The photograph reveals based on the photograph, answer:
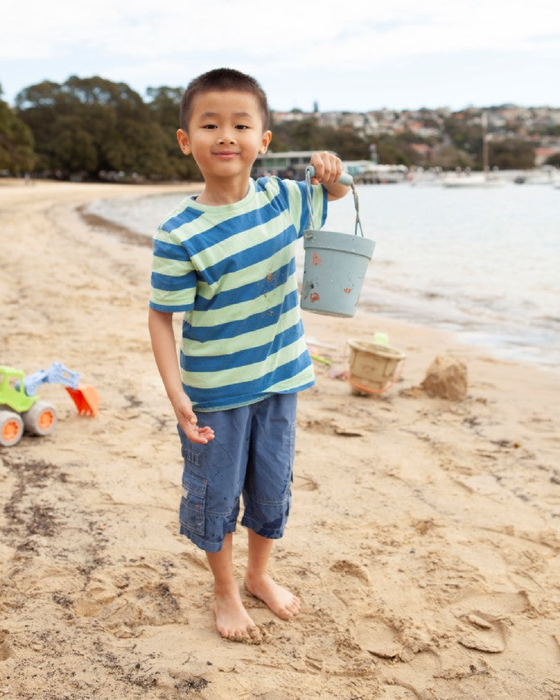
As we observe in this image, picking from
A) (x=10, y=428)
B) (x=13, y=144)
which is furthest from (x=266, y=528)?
(x=13, y=144)

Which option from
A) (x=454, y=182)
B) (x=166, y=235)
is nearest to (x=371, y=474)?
(x=166, y=235)

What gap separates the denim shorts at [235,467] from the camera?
2066 millimetres

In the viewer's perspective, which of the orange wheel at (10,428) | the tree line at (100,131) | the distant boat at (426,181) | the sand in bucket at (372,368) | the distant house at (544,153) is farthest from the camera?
the distant house at (544,153)

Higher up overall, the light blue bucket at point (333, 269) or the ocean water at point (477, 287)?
the light blue bucket at point (333, 269)

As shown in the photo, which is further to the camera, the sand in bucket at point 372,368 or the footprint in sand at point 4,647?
the sand in bucket at point 372,368

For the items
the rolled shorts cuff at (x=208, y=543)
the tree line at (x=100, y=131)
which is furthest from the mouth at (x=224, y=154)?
the tree line at (x=100, y=131)

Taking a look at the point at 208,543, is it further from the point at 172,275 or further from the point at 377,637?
the point at 172,275

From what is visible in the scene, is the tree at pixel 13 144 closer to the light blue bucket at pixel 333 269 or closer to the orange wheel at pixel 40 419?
the orange wheel at pixel 40 419

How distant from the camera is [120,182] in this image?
72.4 metres

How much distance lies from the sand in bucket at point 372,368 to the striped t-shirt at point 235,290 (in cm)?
249

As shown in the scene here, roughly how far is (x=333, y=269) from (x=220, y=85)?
2.09ft

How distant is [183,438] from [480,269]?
12.7 m

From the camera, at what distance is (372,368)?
4609 mm

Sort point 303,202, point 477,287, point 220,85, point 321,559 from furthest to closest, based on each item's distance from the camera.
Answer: point 477,287 < point 321,559 < point 303,202 < point 220,85
